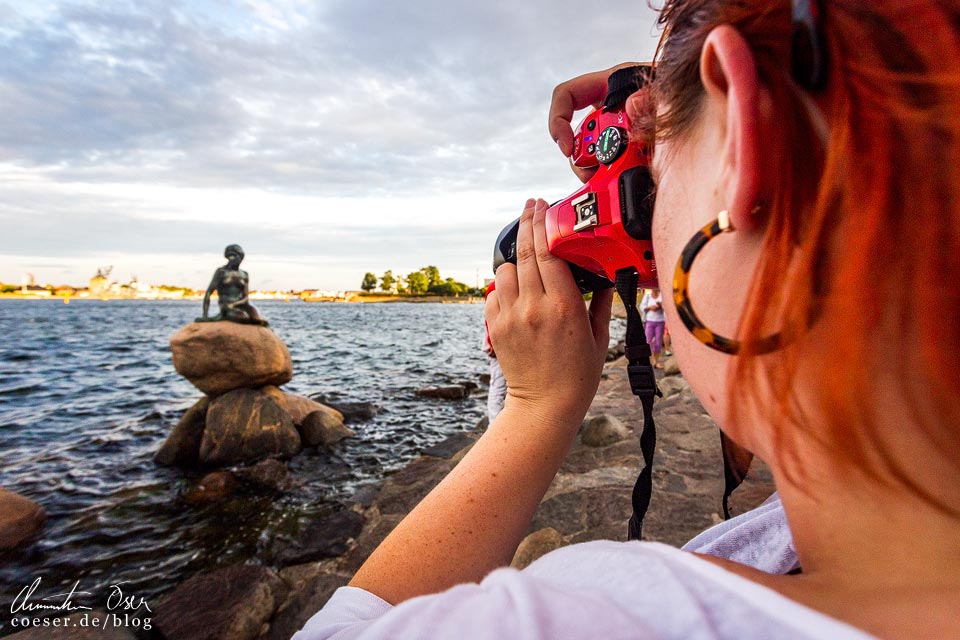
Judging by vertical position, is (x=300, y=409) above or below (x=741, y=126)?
below

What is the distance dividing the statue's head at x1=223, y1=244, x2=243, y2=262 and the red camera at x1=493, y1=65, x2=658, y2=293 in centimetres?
1021

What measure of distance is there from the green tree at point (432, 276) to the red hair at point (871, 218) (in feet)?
346

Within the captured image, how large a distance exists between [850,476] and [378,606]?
2.27ft

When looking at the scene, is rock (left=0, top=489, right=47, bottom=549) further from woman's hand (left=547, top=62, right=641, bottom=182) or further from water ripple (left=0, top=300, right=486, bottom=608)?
woman's hand (left=547, top=62, right=641, bottom=182)

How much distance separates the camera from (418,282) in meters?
104

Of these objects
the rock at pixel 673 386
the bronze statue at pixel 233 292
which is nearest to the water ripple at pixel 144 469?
the bronze statue at pixel 233 292

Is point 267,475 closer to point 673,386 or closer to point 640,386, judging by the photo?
point 640,386

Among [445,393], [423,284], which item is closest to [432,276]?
[423,284]

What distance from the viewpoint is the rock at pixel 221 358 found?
775 cm

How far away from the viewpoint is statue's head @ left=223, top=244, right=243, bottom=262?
31.8 ft

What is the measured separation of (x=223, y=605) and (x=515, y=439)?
138 inches

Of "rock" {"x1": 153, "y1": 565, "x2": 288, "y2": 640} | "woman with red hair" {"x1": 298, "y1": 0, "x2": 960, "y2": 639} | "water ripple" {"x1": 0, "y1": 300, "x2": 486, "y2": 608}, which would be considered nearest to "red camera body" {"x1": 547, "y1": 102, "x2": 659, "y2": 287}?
"woman with red hair" {"x1": 298, "y1": 0, "x2": 960, "y2": 639}

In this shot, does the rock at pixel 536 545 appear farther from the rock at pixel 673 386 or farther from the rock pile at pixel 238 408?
the rock pile at pixel 238 408
